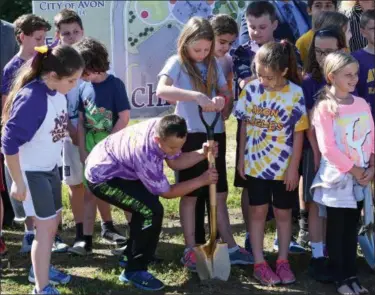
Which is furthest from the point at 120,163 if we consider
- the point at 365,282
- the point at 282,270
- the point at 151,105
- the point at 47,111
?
the point at 151,105

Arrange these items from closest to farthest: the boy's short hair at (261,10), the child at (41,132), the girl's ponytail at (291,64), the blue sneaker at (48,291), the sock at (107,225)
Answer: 1. the child at (41,132)
2. the blue sneaker at (48,291)
3. the girl's ponytail at (291,64)
4. the boy's short hair at (261,10)
5. the sock at (107,225)

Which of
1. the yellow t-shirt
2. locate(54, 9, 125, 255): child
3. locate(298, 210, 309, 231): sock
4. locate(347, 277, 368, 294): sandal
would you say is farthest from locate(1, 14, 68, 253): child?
locate(347, 277, 368, 294): sandal

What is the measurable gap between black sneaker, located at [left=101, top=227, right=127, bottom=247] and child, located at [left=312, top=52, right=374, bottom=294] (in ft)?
5.37

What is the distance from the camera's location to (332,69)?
4.63m

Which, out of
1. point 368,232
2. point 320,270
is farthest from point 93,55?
point 368,232

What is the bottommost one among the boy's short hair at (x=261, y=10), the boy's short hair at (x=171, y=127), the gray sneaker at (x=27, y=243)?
the gray sneaker at (x=27, y=243)

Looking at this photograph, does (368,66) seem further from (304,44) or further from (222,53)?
(222,53)

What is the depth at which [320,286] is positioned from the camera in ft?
15.8

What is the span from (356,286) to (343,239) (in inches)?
12.2

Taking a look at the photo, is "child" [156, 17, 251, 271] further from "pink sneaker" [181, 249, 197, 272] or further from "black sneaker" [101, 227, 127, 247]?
"black sneaker" [101, 227, 127, 247]

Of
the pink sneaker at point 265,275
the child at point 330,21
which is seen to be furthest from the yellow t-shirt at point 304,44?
the pink sneaker at point 265,275

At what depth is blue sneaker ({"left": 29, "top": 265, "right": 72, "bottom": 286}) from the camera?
186 inches

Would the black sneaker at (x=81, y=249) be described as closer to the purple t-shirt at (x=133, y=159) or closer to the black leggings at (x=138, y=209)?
the black leggings at (x=138, y=209)

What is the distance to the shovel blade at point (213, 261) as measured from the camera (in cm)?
479
